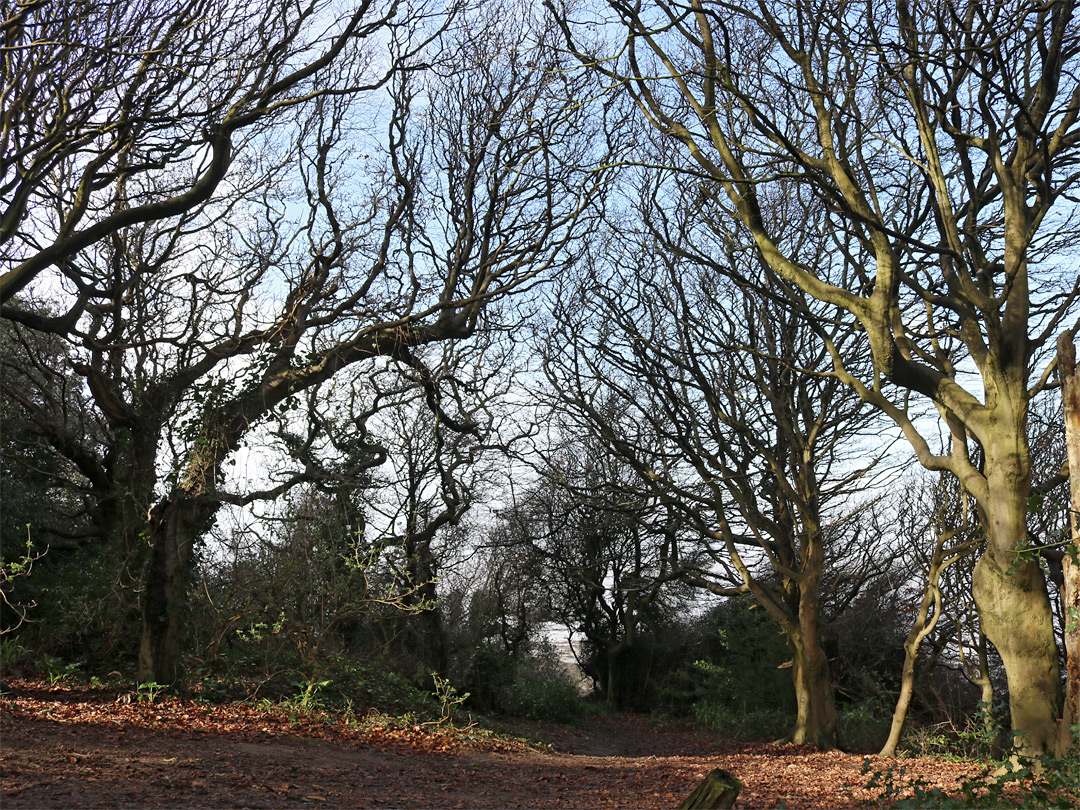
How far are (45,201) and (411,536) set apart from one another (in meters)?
8.82

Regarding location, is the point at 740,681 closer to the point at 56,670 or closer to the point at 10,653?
the point at 56,670

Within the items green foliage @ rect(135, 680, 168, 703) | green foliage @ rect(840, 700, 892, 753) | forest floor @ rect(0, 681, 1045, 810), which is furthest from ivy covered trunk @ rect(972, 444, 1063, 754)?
green foliage @ rect(135, 680, 168, 703)

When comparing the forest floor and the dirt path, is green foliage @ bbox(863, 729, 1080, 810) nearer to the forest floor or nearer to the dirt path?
the forest floor

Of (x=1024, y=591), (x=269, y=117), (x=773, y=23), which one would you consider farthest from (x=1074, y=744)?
(x=269, y=117)

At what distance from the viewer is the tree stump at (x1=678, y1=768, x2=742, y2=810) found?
13.7 feet

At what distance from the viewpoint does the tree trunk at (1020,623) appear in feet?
20.8

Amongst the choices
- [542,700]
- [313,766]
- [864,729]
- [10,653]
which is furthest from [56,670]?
[864,729]

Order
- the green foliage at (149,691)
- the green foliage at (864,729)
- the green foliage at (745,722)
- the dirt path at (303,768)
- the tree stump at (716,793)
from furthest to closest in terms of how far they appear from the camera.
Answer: the green foliage at (745,722)
the green foliage at (864,729)
the green foliage at (149,691)
the dirt path at (303,768)
the tree stump at (716,793)

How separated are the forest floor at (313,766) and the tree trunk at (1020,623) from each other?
101cm

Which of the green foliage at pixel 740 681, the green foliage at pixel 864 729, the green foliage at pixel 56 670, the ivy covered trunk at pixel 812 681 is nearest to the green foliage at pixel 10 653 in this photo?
the green foliage at pixel 56 670

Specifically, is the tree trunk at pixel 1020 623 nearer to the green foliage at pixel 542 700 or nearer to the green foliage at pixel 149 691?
the green foliage at pixel 149 691

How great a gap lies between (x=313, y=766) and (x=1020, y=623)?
20.0 ft

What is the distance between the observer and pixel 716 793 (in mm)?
4215

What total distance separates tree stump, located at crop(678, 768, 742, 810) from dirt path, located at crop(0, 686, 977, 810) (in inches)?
76.5
